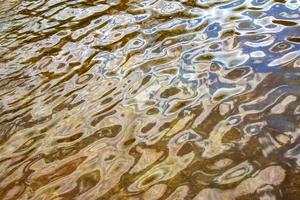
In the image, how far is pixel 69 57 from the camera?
251 inches

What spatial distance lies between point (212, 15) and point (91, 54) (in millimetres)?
2280

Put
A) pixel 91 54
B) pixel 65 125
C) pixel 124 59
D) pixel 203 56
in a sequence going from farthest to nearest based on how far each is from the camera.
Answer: pixel 91 54 < pixel 124 59 < pixel 203 56 < pixel 65 125

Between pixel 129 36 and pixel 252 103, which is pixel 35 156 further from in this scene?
pixel 129 36

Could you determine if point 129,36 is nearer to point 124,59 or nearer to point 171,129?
point 124,59

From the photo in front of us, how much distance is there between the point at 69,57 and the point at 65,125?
2.13 m

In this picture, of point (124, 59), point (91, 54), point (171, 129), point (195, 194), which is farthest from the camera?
point (91, 54)

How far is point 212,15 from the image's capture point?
6539 millimetres

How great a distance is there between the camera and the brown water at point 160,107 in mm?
3441

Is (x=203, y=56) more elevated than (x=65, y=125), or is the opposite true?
(x=203, y=56)

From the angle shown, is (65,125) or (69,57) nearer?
(65,125)

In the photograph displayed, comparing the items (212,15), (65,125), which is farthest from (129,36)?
(65,125)

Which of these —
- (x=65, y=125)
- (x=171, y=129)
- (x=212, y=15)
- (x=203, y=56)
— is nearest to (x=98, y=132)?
(x=65, y=125)

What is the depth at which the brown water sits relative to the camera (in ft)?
11.3

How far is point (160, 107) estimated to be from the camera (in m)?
4.49
